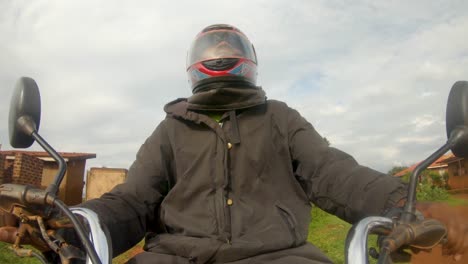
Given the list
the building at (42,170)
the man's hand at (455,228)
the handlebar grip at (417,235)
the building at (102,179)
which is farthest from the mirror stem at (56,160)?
the building at (102,179)

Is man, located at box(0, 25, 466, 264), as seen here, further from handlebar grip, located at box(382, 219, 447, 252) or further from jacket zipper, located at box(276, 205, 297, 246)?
handlebar grip, located at box(382, 219, 447, 252)

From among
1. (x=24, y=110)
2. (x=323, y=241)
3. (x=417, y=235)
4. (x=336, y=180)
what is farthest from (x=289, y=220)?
(x=323, y=241)

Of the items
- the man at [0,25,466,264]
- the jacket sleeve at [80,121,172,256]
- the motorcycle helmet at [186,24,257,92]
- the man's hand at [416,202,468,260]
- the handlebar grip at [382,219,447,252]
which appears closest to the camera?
the handlebar grip at [382,219,447,252]

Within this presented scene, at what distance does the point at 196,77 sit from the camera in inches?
98.2

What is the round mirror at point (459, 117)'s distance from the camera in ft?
4.03

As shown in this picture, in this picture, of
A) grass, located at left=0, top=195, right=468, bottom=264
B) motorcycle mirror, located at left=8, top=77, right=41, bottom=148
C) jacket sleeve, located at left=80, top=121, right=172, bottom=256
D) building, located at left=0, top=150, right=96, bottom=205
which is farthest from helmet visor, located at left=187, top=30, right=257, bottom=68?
building, located at left=0, top=150, right=96, bottom=205

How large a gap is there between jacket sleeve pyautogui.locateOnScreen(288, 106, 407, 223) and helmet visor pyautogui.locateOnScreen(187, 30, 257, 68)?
0.50m

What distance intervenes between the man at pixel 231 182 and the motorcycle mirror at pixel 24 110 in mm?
556

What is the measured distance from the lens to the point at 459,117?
4.07 feet

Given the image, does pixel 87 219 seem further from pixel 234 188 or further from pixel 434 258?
pixel 434 258

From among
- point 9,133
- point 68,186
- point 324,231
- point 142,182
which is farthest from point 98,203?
point 68,186

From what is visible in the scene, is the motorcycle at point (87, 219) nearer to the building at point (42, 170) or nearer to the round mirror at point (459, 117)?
the round mirror at point (459, 117)

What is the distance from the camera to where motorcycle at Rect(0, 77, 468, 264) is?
1.14 meters

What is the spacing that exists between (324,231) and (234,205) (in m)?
8.76
